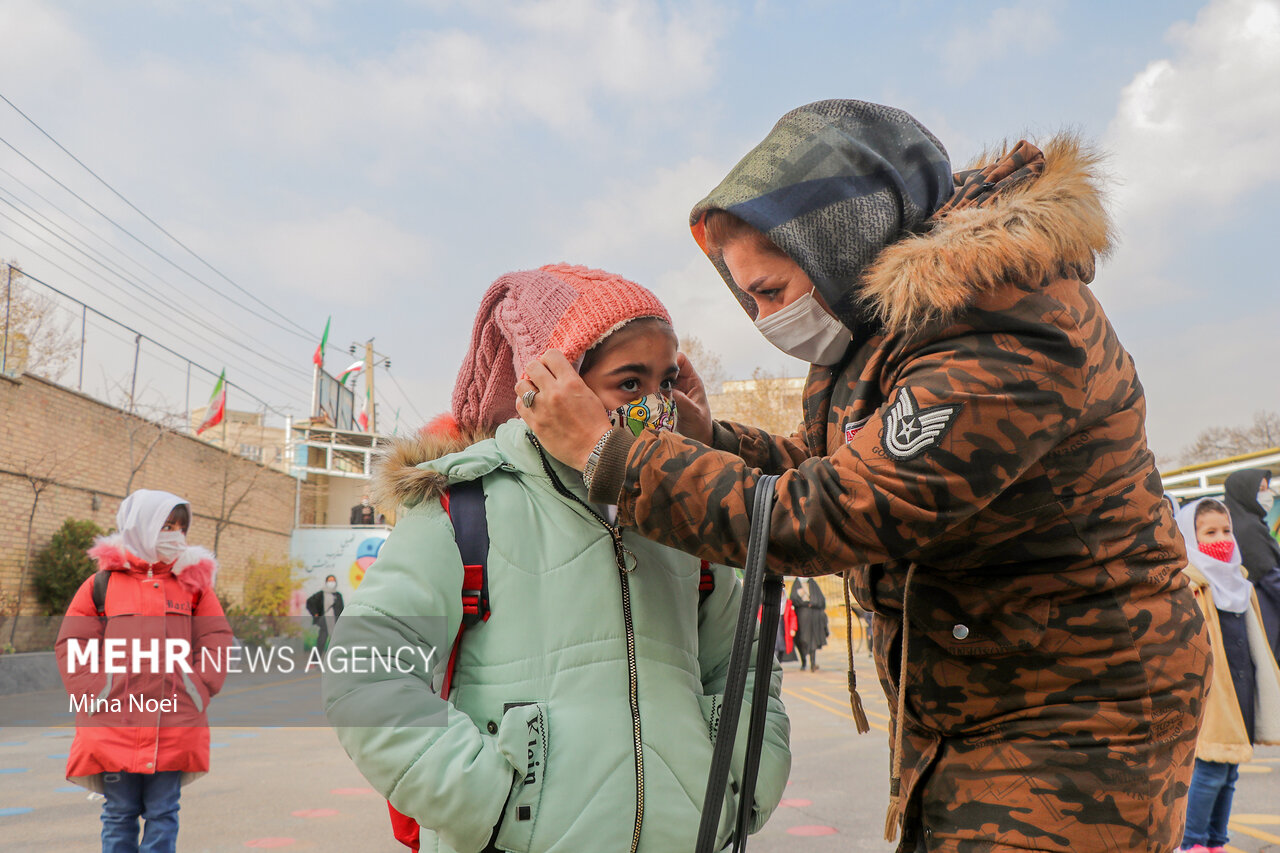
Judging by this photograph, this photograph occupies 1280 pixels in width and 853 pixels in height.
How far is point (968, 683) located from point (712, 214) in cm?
101

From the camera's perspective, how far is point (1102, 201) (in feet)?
5.71

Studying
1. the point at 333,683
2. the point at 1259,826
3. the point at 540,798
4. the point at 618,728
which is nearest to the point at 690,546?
the point at 618,728

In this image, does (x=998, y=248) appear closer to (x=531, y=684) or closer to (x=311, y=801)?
(x=531, y=684)

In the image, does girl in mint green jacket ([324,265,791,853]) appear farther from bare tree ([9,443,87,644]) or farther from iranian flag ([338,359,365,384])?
iranian flag ([338,359,365,384])

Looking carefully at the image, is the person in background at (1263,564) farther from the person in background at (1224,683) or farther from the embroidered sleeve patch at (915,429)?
the embroidered sleeve patch at (915,429)

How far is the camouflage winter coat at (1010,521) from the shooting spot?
1538 mm

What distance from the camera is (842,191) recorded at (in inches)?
70.4

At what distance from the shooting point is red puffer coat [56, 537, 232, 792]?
4449mm

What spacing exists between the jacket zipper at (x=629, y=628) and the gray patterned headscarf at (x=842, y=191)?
0.61 m

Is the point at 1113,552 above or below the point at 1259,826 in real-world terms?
above

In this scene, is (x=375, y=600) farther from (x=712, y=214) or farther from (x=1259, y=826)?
(x=1259, y=826)

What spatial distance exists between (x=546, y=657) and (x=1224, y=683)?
15.2ft

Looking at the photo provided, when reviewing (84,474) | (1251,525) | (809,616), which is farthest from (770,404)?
(1251,525)

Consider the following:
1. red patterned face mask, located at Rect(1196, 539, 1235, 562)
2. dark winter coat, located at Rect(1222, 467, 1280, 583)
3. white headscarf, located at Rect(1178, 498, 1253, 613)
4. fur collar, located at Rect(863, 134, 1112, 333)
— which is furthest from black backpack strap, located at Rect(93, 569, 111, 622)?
dark winter coat, located at Rect(1222, 467, 1280, 583)
